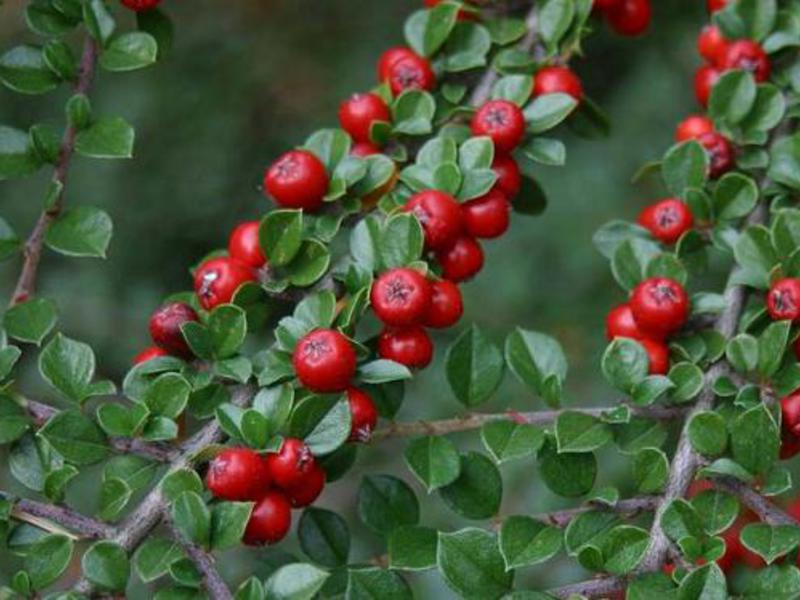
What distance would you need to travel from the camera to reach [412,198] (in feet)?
4.94

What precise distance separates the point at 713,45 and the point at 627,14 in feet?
0.48

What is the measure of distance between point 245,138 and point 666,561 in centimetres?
240

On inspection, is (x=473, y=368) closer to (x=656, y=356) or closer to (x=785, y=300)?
(x=656, y=356)

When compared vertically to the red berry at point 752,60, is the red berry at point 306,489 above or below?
below

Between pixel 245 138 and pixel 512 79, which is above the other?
pixel 512 79

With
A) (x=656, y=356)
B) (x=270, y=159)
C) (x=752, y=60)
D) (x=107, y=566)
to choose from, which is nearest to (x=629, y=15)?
(x=752, y=60)

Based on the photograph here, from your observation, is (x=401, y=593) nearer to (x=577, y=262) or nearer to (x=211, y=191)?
(x=577, y=262)

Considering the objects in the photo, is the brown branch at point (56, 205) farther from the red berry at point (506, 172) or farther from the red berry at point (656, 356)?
the red berry at point (656, 356)

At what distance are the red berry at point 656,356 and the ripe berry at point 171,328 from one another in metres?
0.53

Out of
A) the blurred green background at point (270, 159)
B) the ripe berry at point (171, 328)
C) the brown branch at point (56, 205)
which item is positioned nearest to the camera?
the ripe berry at point (171, 328)

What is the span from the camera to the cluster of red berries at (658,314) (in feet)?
4.88

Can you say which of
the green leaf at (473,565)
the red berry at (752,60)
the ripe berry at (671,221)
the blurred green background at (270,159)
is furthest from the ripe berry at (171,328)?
the blurred green background at (270,159)

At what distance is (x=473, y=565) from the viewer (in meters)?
1.27

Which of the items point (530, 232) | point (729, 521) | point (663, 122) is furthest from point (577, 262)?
point (729, 521)
